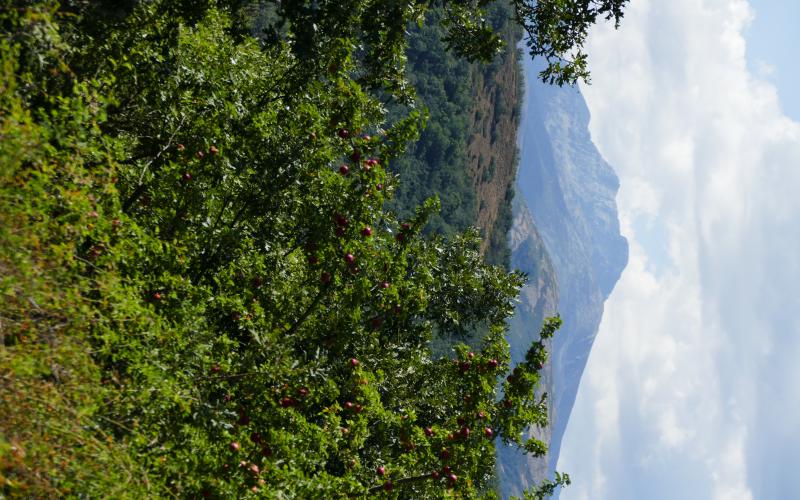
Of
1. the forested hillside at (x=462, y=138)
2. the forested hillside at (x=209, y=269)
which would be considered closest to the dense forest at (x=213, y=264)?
the forested hillside at (x=209, y=269)

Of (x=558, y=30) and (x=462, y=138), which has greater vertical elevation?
(x=462, y=138)

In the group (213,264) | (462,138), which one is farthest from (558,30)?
(462,138)

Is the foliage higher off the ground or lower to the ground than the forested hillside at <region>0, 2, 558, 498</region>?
higher

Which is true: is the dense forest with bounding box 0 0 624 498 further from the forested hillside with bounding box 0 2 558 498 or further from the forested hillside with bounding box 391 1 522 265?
the forested hillside with bounding box 391 1 522 265

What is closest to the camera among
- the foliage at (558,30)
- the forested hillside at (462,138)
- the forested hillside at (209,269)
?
the forested hillside at (209,269)

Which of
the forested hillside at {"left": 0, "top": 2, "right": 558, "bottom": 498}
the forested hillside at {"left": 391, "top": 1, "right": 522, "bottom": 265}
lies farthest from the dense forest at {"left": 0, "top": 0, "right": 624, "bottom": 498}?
the forested hillside at {"left": 391, "top": 1, "right": 522, "bottom": 265}

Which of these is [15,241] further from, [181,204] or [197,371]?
[181,204]

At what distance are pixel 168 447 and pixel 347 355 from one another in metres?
4.38

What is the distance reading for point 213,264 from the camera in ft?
29.1

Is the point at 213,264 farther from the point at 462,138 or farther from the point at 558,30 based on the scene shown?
the point at 462,138

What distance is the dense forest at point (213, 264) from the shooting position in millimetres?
4723

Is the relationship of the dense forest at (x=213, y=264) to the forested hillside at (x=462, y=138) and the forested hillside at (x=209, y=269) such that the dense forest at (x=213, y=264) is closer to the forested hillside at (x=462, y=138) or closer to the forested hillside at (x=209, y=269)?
the forested hillside at (x=209, y=269)

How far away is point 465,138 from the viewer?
110125mm

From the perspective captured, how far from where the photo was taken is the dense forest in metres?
4.72
